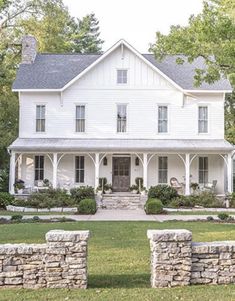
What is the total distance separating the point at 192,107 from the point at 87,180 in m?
7.51

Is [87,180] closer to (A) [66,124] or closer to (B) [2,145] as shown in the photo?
(A) [66,124]

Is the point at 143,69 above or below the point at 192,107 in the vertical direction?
above

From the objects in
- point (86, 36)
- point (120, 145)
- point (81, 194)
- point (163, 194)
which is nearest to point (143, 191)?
point (163, 194)

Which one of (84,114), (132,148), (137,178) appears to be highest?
(84,114)

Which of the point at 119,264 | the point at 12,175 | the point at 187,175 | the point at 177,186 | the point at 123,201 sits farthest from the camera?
the point at 177,186

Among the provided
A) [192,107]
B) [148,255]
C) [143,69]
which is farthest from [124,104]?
[148,255]

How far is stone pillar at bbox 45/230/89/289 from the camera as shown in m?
7.11

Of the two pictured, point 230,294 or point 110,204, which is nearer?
point 230,294

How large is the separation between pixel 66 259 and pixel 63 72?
23037 mm

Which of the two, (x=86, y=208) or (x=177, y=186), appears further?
(x=177, y=186)

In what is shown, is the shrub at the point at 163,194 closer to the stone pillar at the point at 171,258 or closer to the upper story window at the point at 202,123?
the upper story window at the point at 202,123

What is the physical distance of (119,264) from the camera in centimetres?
907

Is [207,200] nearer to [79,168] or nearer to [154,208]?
[154,208]

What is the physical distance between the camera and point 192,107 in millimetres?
27016
